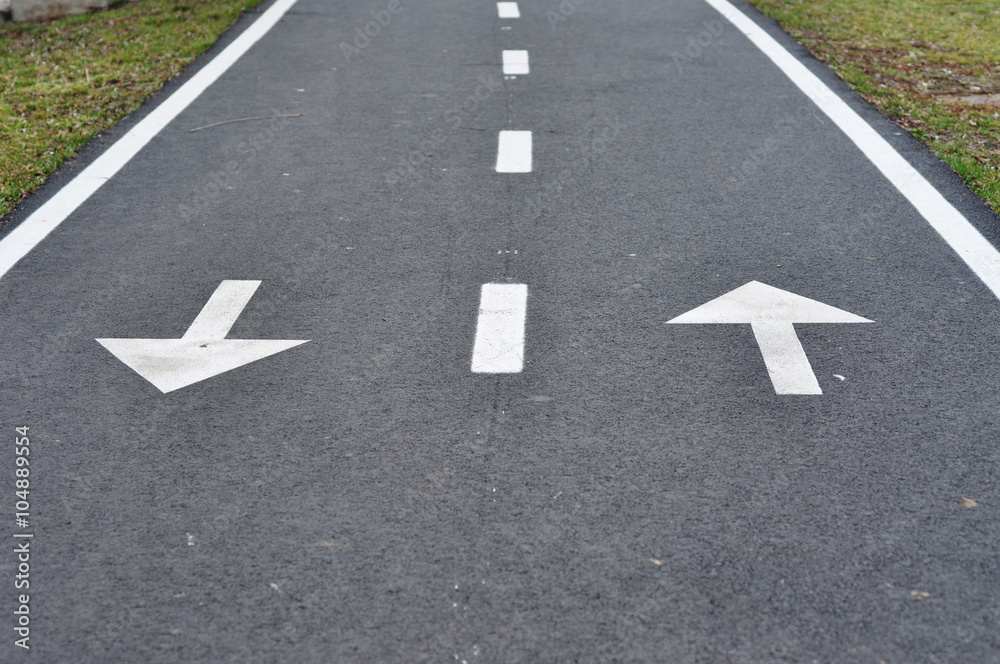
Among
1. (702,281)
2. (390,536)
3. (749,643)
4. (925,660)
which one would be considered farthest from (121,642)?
(702,281)

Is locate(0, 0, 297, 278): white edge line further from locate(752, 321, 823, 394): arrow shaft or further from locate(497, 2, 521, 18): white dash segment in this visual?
locate(752, 321, 823, 394): arrow shaft

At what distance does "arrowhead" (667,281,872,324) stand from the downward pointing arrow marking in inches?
77.4

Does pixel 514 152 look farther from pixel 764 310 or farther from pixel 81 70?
pixel 81 70

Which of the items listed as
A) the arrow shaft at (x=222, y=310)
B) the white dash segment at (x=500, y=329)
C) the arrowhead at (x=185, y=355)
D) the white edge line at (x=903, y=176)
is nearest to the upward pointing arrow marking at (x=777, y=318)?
the white dash segment at (x=500, y=329)

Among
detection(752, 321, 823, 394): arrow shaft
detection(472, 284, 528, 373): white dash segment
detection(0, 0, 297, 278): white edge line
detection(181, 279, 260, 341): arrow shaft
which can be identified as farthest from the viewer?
detection(0, 0, 297, 278): white edge line

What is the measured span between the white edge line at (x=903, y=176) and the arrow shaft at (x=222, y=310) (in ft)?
12.5

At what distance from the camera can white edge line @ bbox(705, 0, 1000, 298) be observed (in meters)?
5.85

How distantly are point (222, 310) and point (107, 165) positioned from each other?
290 cm

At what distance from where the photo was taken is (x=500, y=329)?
5129 mm

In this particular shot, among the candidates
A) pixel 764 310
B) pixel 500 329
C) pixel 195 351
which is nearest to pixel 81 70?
pixel 195 351

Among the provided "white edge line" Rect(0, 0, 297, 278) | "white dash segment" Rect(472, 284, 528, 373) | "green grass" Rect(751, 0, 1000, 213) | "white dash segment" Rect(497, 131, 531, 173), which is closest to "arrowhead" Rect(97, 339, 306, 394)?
"white dash segment" Rect(472, 284, 528, 373)

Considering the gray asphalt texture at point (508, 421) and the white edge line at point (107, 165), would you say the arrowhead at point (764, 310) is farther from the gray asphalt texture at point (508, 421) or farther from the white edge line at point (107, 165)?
the white edge line at point (107, 165)

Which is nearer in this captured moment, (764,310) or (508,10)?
(764,310)

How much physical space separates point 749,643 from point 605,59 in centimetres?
848
